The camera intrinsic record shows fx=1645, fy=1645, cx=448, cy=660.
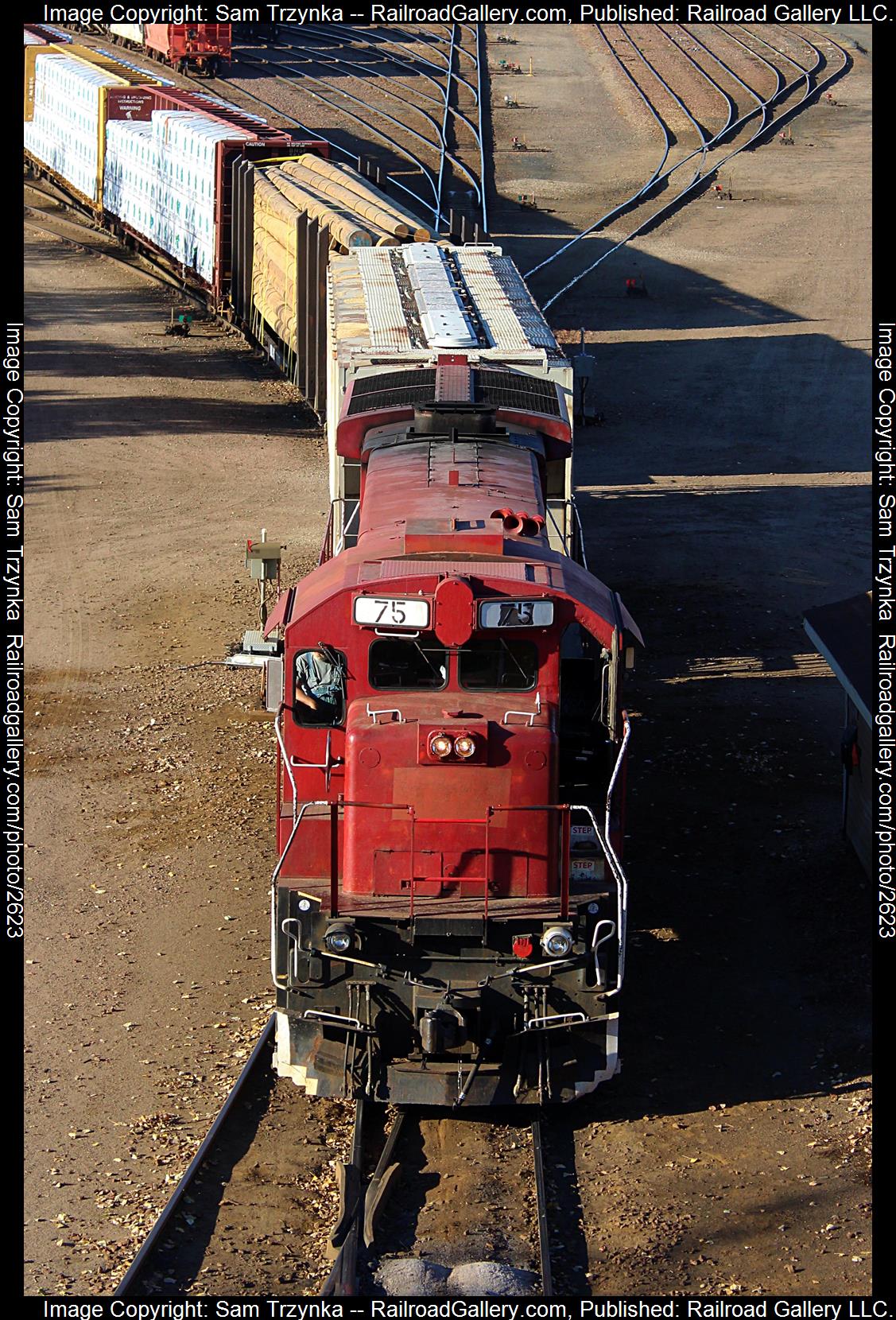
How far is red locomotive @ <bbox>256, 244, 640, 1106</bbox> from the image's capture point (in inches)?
455

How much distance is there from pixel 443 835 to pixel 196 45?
6388 cm

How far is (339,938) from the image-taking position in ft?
37.7

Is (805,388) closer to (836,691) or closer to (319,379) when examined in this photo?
(319,379)

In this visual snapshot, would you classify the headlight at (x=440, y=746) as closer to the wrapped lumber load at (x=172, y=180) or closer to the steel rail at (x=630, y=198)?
the wrapped lumber load at (x=172, y=180)

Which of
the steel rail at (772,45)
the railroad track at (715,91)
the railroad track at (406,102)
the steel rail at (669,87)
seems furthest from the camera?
the steel rail at (772,45)

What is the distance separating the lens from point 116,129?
47312 mm

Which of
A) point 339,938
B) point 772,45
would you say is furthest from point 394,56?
point 339,938

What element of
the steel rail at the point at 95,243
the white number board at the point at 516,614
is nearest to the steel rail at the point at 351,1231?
the white number board at the point at 516,614

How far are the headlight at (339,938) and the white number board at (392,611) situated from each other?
215 centimetres

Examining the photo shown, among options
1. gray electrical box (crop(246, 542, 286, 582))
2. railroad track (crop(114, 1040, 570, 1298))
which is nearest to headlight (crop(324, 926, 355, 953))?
railroad track (crop(114, 1040, 570, 1298))

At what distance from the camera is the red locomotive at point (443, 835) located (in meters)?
11.5

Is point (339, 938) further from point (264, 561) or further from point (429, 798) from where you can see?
point (264, 561)
